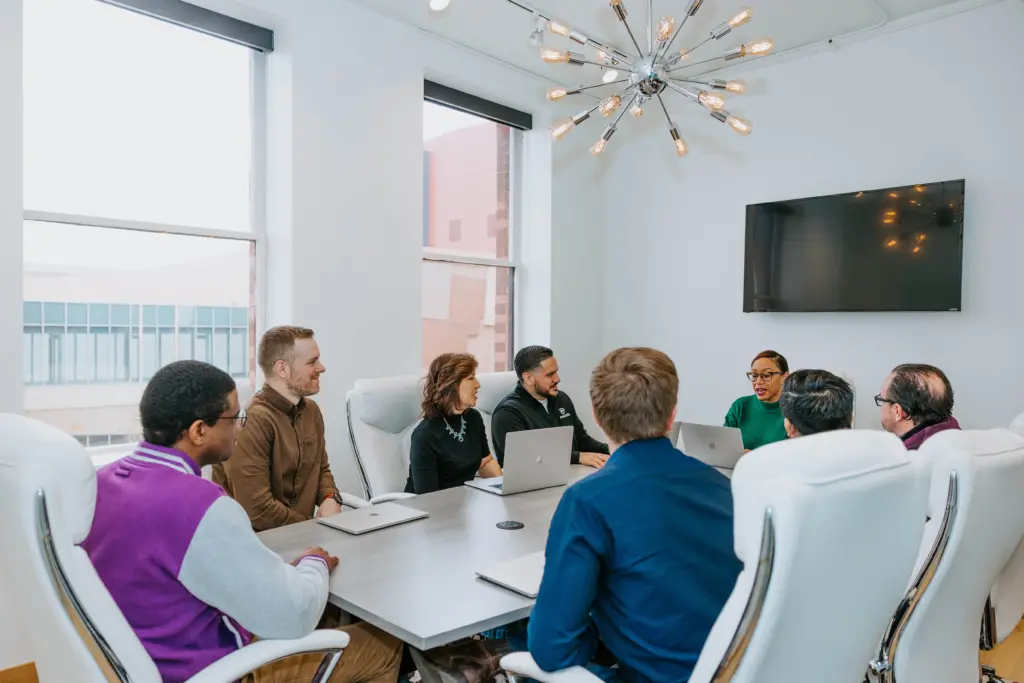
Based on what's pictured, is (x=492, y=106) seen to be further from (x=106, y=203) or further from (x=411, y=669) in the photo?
(x=411, y=669)

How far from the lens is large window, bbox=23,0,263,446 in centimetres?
304

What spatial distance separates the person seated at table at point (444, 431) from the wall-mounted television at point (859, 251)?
2299mm

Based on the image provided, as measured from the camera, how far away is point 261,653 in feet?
4.77

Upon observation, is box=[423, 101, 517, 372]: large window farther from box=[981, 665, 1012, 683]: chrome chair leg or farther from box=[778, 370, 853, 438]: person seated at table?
box=[981, 665, 1012, 683]: chrome chair leg

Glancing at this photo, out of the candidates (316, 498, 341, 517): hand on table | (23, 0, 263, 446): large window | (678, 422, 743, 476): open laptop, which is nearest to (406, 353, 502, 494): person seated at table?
(316, 498, 341, 517): hand on table

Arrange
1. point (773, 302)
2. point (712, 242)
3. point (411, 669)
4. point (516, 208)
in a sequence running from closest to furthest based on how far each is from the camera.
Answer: point (411, 669)
point (773, 302)
point (712, 242)
point (516, 208)

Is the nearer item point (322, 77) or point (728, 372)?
point (322, 77)

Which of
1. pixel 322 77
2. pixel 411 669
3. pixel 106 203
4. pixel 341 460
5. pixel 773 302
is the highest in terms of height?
pixel 322 77

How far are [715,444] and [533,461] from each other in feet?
2.59

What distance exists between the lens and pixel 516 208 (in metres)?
5.14

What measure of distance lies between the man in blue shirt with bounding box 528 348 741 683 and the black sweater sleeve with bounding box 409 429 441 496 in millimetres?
1551

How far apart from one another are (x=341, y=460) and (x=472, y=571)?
214 centimetres

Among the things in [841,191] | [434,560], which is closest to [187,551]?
[434,560]

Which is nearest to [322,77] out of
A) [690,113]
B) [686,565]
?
[690,113]
